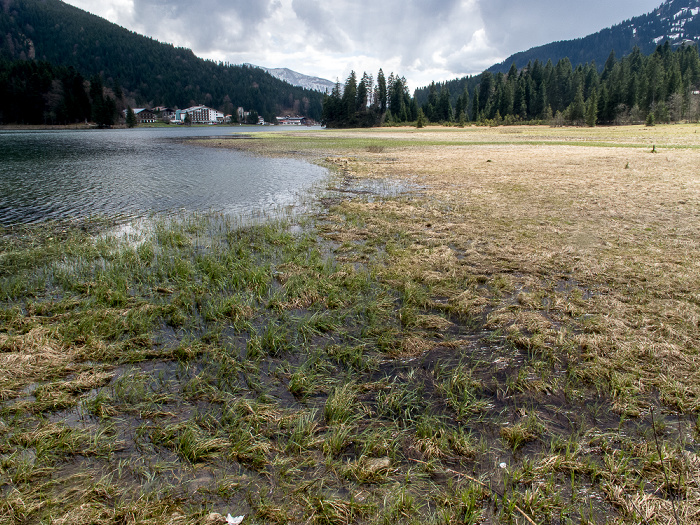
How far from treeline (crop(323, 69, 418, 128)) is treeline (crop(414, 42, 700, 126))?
11.0 meters

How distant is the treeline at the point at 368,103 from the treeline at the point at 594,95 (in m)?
11.0

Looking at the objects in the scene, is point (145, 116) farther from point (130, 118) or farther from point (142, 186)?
point (142, 186)

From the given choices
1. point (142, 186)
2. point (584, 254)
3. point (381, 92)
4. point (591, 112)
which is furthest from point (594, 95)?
point (142, 186)

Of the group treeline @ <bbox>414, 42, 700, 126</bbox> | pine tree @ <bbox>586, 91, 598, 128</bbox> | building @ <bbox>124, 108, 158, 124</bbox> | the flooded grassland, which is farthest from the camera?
building @ <bbox>124, 108, 158, 124</bbox>

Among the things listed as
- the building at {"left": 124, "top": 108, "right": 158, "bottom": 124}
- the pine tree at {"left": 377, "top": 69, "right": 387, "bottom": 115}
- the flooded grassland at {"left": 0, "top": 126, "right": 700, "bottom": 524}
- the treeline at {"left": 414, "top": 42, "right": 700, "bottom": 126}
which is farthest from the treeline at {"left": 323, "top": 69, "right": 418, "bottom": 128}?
the flooded grassland at {"left": 0, "top": 126, "right": 700, "bottom": 524}

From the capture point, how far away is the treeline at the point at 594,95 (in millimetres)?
95500

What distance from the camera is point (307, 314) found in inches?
270

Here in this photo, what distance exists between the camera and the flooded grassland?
Result: 10.8 ft

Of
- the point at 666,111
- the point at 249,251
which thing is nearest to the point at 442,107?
the point at 666,111

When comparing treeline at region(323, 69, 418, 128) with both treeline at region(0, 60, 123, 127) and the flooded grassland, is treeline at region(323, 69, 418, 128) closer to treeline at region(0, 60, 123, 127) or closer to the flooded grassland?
treeline at region(0, 60, 123, 127)

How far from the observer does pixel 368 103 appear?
138250 millimetres

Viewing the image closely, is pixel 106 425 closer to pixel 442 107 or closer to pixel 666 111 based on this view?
pixel 666 111

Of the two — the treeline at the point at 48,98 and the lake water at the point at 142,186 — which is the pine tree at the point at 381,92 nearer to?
the treeline at the point at 48,98

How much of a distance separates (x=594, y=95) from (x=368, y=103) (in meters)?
72.2
